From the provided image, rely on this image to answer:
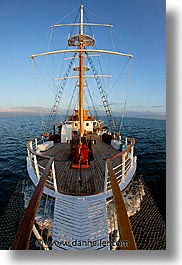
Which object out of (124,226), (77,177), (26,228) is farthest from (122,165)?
(26,228)

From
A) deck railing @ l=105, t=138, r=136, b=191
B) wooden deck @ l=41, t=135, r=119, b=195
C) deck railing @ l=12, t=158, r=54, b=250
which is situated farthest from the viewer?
wooden deck @ l=41, t=135, r=119, b=195

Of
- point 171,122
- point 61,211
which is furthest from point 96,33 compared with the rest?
point 61,211

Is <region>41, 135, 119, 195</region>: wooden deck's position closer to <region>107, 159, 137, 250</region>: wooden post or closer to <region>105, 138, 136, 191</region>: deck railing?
<region>105, 138, 136, 191</region>: deck railing

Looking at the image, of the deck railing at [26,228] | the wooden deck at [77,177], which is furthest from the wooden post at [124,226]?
the wooden deck at [77,177]

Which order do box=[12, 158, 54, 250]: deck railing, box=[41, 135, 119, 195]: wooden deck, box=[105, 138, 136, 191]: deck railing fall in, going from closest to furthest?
box=[12, 158, 54, 250]: deck railing → box=[105, 138, 136, 191]: deck railing → box=[41, 135, 119, 195]: wooden deck

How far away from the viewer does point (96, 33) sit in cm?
594

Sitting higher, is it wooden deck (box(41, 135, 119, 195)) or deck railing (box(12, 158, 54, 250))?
deck railing (box(12, 158, 54, 250))

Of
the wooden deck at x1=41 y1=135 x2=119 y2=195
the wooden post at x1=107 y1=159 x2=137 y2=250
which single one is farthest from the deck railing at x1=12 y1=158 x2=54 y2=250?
the wooden deck at x1=41 y1=135 x2=119 y2=195

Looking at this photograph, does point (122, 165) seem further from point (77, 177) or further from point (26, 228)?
point (26, 228)

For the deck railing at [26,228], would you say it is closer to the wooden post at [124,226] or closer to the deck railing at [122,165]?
the wooden post at [124,226]

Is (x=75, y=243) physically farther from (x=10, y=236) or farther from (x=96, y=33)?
(x=96, y=33)

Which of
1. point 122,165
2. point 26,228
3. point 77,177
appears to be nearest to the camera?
point 26,228

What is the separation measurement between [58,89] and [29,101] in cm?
600

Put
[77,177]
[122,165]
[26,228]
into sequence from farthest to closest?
[77,177] → [122,165] → [26,228]
